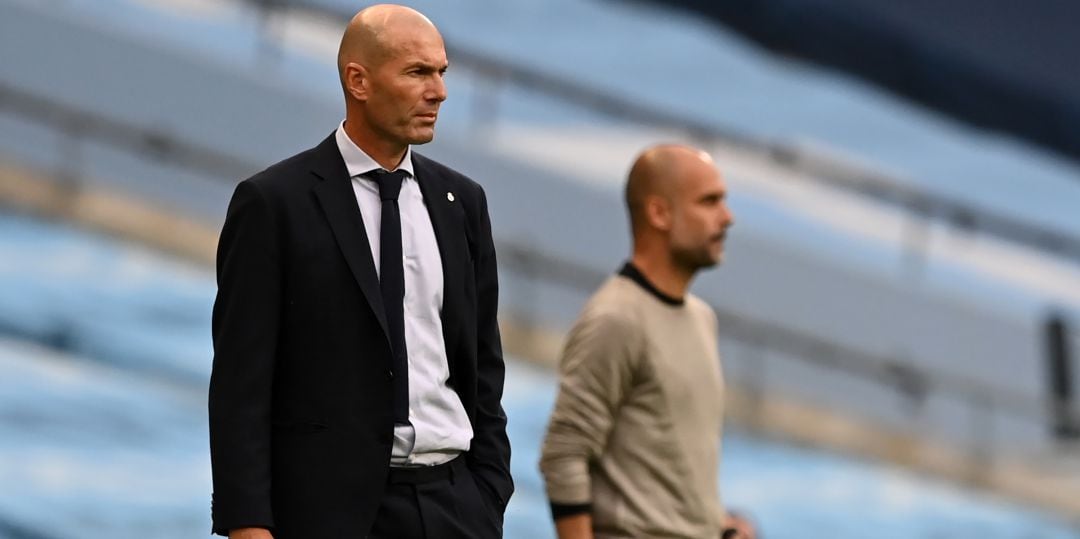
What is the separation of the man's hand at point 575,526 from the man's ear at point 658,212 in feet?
2.12

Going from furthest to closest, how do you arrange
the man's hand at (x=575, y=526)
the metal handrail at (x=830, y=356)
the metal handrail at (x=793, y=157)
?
the metal handrail at (x=793, y=157)
the metal handrail at (x=830, y=356)
the man's hand at (x=575, y=526)

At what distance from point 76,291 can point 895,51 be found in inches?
134

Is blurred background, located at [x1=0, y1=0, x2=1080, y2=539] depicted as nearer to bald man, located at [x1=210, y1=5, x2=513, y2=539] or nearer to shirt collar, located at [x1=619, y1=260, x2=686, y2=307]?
shirt collar, located at [x1=619, y1=260, x2=686, y2=307]

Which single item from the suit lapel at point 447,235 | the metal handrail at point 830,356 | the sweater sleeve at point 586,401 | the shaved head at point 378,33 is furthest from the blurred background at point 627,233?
the shaved head at point 378,33

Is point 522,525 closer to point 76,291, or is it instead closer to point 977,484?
point 76,291

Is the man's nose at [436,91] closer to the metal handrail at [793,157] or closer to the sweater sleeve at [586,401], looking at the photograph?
the sweater sleeve at [586,401]

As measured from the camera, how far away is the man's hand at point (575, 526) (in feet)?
12.5

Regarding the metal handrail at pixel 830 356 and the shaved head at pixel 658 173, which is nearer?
the shaved head at pixel 658 173

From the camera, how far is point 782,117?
13062 mm

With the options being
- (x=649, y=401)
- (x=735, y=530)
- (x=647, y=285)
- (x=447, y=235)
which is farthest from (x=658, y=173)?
(x=447, y=235)

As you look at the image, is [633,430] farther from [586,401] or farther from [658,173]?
[658,173]

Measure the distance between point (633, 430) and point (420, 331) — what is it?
119 centimetres

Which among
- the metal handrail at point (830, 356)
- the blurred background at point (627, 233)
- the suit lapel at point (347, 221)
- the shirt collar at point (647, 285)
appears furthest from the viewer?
the metal handrail at point (830, 356)

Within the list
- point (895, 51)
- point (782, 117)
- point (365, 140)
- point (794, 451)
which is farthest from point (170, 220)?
point (365, 140)
